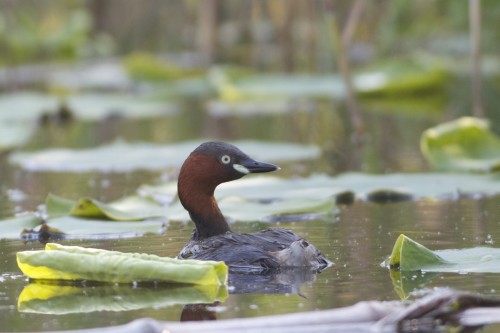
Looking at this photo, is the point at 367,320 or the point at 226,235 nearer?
the point at 367,320

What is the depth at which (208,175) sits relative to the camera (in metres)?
6.37

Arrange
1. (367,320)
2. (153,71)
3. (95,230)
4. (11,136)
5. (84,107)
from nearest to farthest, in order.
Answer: (367,320) < (95,230) < (11,136) < (84,107) < (153,71)

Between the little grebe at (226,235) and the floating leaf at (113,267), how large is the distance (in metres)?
0.42

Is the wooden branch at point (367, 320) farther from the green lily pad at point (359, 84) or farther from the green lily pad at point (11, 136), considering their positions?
the green lily pad at point (359, 84)

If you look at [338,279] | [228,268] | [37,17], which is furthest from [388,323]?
[37,17]

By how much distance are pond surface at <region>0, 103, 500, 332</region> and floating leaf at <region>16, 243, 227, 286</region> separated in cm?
8

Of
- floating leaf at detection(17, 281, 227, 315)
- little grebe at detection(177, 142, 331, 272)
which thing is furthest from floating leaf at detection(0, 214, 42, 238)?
floating leaf at detection(17, 281, 227, 315)

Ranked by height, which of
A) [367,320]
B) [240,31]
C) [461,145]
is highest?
[240,31]

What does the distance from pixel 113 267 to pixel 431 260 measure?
1.38 meters

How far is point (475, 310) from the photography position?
4.55 m

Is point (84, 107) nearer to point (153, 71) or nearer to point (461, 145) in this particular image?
point (153, 71)

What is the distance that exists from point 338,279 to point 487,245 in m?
1.06

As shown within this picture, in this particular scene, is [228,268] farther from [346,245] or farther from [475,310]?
[475,310]

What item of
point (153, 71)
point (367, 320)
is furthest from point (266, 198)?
point (153, 71)
